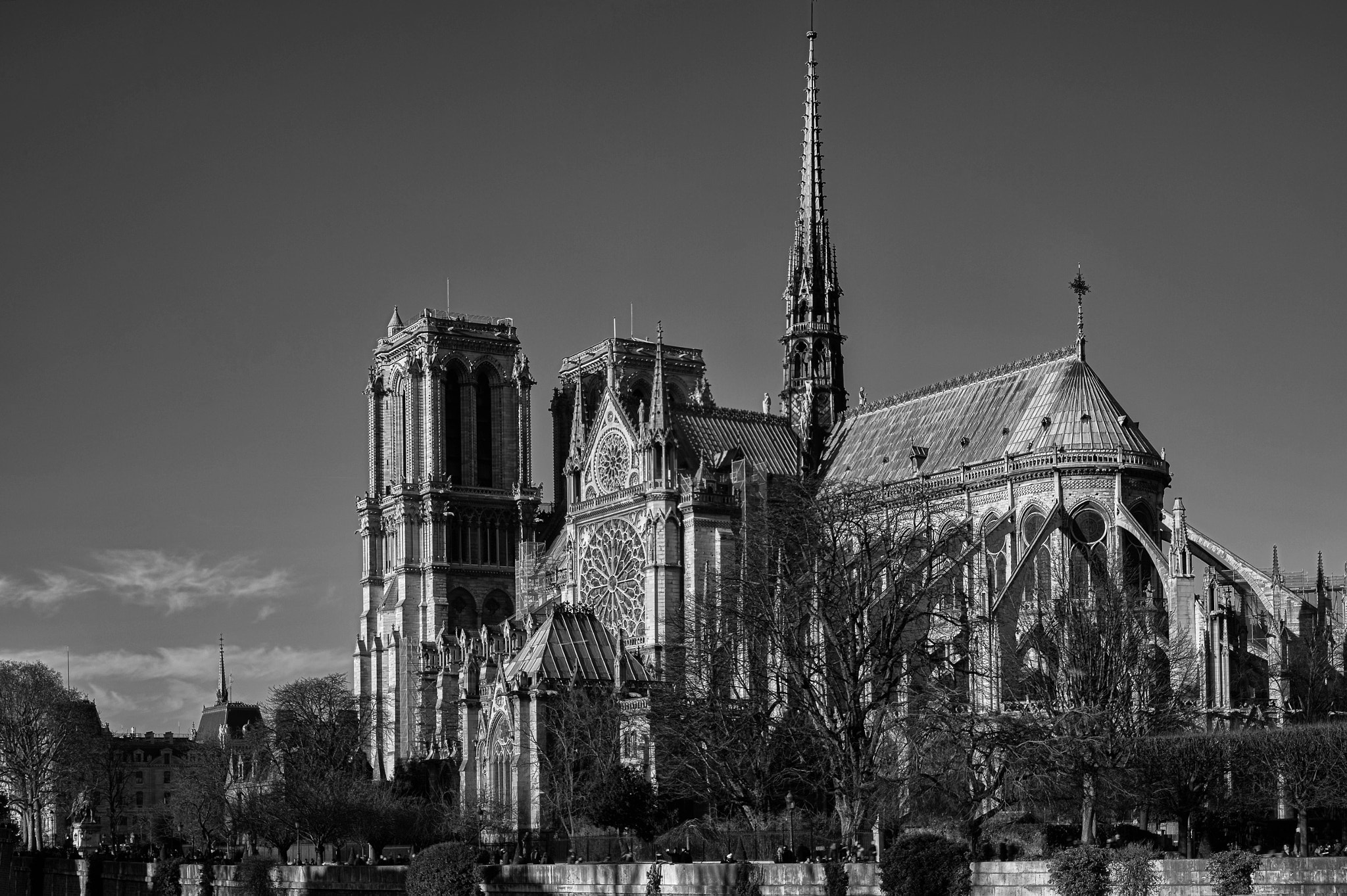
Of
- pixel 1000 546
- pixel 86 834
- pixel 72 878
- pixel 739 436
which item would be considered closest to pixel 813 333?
pixel 739 436

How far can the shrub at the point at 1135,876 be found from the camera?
51.9 meters

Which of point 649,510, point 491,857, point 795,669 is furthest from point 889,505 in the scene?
point 649,510

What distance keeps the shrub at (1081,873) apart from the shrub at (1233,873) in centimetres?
266

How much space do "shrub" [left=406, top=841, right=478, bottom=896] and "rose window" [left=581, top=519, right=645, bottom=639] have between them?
35.9 m

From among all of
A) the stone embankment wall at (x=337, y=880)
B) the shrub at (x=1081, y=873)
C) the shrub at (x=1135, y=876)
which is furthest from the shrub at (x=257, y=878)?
the shrub at (x=1135, y=876)

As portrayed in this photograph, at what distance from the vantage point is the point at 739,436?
351 ft

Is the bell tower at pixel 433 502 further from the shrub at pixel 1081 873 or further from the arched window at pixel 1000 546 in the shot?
the shrub at pixel 1081 873

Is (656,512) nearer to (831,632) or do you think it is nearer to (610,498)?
(610,498)

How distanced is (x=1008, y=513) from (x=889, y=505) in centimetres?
1630

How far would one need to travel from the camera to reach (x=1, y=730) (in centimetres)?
A: 12588

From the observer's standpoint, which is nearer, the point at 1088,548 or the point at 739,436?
the point at 1088,548

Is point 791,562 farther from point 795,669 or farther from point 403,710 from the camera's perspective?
point 403,710

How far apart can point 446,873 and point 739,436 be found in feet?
146

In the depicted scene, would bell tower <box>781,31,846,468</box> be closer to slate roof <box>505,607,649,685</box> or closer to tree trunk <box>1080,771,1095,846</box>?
slate roof <box>505,607,649,685</box>
